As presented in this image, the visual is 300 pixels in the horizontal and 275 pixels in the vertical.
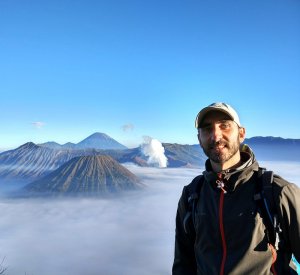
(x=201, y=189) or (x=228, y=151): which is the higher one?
(x=228, y=151)

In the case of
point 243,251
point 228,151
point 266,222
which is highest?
point 228,151

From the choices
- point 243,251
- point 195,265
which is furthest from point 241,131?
point 195,265

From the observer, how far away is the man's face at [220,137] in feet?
14.1

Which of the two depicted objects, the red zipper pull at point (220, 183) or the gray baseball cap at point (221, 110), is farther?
the gray baseball cap at point (221, 110)

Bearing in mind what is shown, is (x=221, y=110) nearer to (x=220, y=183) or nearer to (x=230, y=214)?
(x=220, y=183)

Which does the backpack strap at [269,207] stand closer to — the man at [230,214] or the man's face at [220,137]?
the man at [230,214]

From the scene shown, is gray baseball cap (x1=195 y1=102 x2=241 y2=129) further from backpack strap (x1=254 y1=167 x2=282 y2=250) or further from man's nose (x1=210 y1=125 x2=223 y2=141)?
backpack strap (x1=254 y1=167 x2=282 y2=250)

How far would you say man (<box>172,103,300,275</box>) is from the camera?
387cm

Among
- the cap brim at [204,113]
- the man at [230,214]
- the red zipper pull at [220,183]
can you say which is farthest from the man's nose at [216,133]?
the red zipper pull at [220,183]

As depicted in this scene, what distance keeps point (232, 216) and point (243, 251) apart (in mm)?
391

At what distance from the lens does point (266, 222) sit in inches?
153

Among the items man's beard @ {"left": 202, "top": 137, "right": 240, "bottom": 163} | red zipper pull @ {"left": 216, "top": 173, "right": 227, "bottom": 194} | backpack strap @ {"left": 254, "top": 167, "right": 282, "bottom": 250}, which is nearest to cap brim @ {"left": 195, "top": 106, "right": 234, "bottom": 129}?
man's beard @ {"left": 202, "top": 137, "right": 240, "bottom": 163}

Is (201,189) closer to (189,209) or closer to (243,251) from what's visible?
(189,209)

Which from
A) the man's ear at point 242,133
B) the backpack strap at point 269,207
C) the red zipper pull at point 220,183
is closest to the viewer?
the backpack strap at point 269,207
